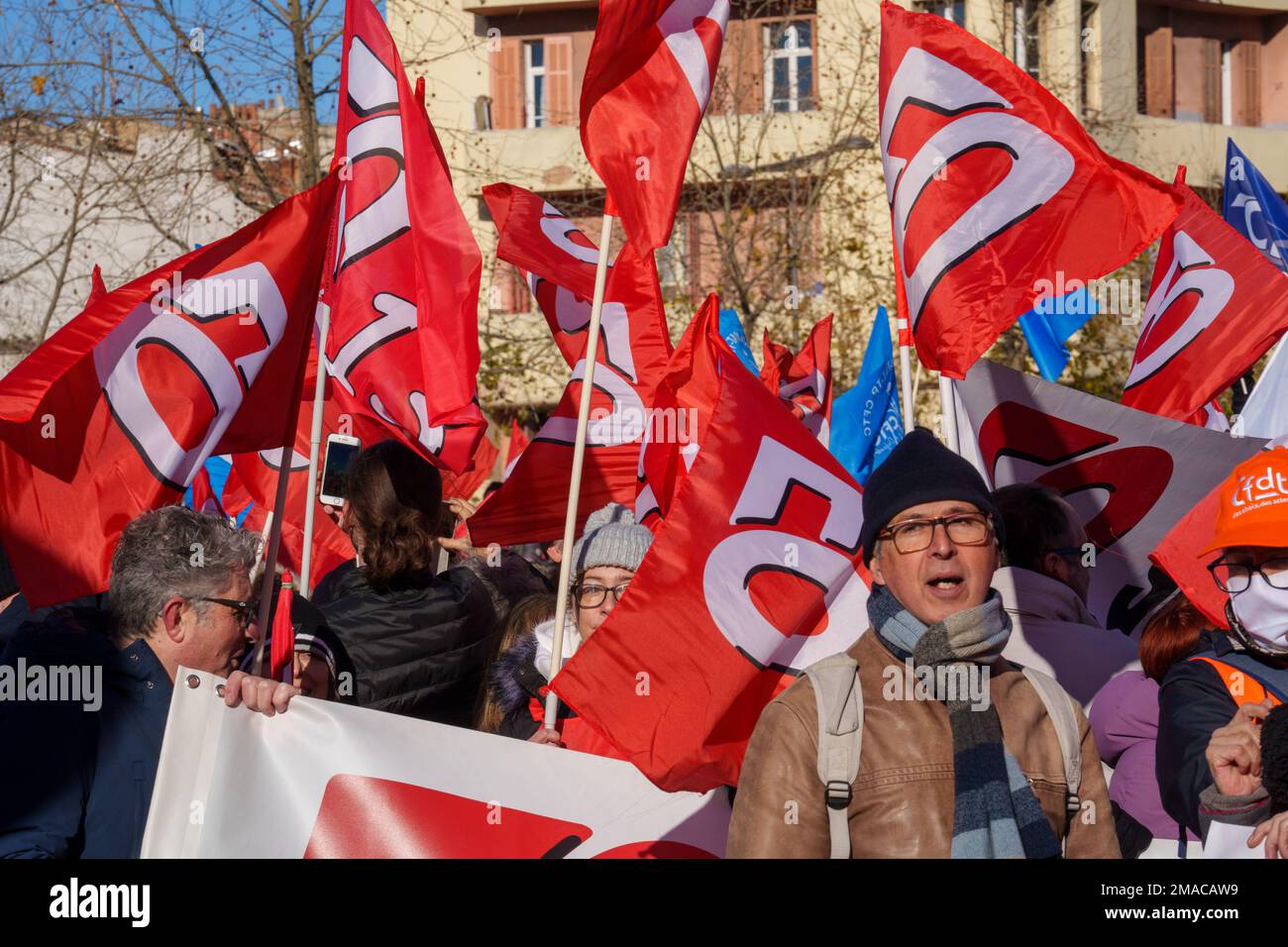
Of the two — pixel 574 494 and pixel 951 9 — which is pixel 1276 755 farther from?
pixel 951 9

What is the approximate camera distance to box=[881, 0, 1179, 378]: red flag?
18.0ft

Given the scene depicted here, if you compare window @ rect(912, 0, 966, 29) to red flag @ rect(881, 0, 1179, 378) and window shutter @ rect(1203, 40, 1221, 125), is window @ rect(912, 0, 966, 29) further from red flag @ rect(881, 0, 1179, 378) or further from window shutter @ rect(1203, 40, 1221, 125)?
red flag @ rect(881, 0, 1179, 378)

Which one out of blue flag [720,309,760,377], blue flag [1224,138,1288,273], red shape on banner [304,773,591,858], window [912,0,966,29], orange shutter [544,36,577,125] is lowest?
red shape on banner [304,773,591,858]

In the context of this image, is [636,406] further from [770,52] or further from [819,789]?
[770,52]

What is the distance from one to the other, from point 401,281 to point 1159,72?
83.1 feet

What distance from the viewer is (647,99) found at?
5809mm

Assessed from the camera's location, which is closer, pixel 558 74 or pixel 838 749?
pixel 838 749

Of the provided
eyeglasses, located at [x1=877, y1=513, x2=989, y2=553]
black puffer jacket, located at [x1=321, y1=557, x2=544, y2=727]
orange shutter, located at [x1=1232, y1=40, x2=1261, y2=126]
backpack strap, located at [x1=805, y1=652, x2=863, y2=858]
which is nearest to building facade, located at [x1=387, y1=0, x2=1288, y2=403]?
orange shutter, located at [x1=1232, y1=40, x2=1261, y2=126]

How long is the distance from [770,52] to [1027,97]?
1462cm

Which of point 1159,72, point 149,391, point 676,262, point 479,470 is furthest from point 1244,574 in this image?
point 1159,72

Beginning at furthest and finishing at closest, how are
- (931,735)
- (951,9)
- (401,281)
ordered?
(951,9)
(401,281)
(931,735)

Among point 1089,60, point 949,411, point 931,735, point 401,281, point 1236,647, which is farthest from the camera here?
point 1089,60
